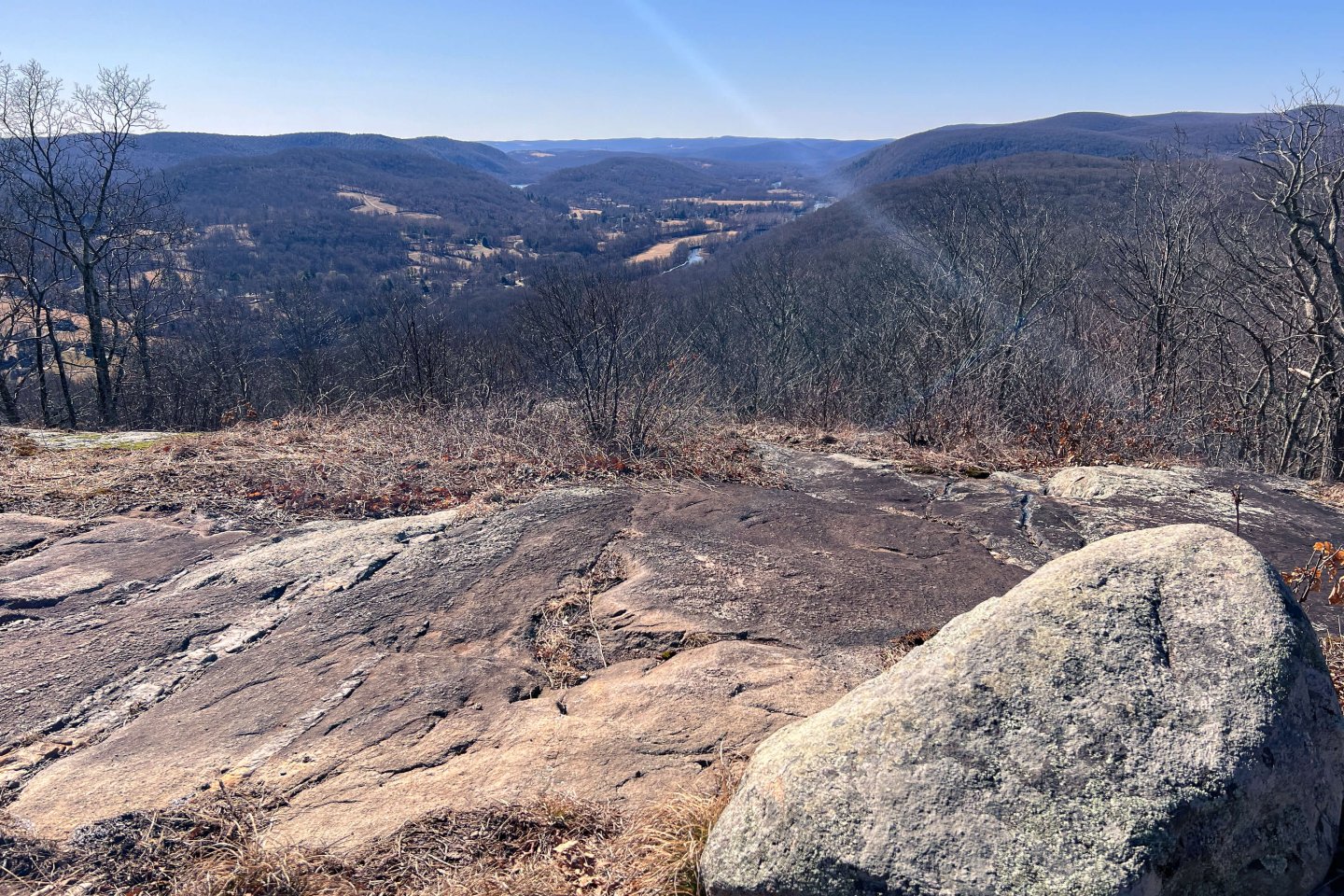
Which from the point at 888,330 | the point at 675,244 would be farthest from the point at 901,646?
the point at 675,244

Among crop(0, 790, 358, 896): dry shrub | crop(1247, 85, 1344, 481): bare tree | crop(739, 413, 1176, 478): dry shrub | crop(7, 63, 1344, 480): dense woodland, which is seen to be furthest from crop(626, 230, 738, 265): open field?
crop(0, 790, 358, 896): dry shrub

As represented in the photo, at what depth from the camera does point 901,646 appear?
3.27 metres

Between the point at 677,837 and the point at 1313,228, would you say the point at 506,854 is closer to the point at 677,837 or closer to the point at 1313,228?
the point at 677,837

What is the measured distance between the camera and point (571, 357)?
23.6 ft

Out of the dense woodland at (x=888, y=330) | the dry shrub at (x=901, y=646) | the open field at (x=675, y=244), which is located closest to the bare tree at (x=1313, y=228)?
the dense woodland at (x=888, y=330)

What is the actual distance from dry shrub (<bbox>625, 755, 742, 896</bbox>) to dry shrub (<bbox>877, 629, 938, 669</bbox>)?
104 cm

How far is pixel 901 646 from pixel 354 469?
15.0ft

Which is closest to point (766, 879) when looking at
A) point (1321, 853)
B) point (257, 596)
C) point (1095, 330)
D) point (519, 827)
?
point (519, 827)

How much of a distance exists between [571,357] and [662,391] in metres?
0.98

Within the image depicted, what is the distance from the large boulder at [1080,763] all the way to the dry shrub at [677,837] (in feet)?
0.42

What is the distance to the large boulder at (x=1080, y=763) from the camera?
1.62 metres

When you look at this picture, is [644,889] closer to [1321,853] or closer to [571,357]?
[1321,853]

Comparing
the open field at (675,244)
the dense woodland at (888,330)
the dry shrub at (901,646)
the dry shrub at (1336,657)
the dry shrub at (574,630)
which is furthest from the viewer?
the open field at (675,244)

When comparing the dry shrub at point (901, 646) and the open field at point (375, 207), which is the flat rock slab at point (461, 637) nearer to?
the dry shrub at point (901, 646)
